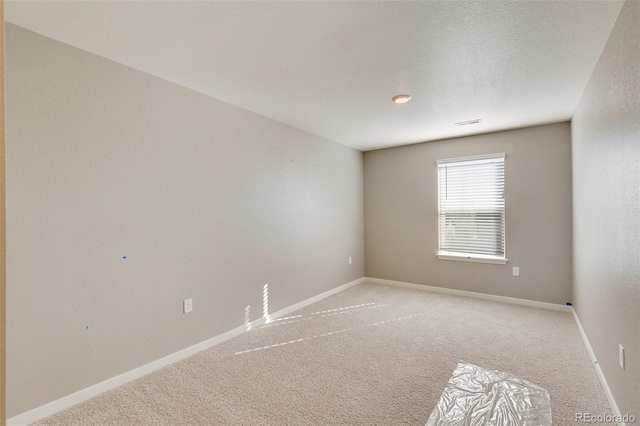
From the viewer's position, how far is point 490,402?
195 centimetres

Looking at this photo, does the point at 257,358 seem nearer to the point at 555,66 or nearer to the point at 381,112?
the point at 381,112

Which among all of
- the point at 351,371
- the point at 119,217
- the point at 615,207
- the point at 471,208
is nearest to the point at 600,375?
the point at 615,207

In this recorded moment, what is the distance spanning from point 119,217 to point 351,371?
7.01 ft

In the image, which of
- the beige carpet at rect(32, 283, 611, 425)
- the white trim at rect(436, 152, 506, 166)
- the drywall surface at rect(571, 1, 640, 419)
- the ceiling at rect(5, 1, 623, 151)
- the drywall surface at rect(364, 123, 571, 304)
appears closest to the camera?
the drywall surface at rect(571, 1, 640, 419)

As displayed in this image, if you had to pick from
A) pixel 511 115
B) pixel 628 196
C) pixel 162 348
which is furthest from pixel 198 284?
pixel 511 115

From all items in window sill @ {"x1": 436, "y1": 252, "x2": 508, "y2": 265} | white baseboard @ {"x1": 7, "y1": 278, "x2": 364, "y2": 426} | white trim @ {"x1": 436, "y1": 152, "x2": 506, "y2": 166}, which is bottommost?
white baseboard @ {"x1": 7, "y1": 278, "x2": 364, "y2": 426}

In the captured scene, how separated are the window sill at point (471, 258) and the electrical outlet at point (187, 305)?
3.55 metres

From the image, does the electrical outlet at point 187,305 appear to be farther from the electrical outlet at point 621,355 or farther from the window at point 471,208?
the window at point 471,208

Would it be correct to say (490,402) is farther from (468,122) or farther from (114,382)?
(468,122)

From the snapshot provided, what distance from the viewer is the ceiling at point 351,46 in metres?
1.66

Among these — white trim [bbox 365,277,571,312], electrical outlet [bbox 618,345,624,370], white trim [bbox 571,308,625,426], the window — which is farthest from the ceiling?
white trim [bbox 365,277,571,312]

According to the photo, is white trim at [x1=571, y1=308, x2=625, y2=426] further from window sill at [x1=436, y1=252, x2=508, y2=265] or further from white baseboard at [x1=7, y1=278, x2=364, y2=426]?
white baseboard at [x1=7, y1=278, x2=364, y2=426]

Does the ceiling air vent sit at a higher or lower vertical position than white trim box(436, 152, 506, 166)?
higher

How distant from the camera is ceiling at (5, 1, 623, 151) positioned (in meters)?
1.66
